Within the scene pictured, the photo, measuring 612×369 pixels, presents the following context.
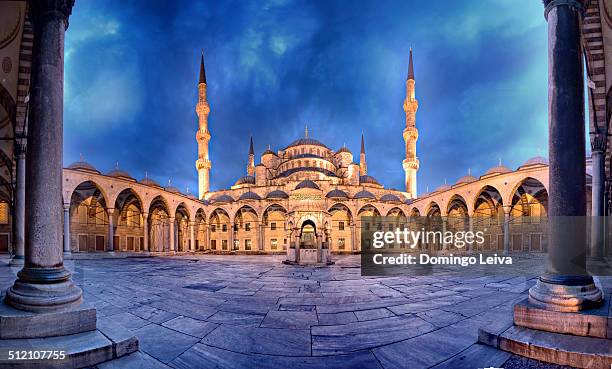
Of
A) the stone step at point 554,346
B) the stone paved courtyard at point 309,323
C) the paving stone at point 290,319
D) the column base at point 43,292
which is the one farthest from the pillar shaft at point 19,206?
the stone step at point 554,346

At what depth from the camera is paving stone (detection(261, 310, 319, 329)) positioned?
4.06 metres

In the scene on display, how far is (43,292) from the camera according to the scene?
331cm

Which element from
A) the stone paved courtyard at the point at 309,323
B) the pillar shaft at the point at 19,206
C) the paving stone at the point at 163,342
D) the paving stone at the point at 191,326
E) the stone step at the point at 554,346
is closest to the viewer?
the stone step at the point at 554,346

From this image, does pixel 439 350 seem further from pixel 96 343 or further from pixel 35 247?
pixel 35 247

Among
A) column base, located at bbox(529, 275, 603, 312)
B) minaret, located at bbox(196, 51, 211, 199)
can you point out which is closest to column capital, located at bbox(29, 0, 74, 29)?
column base, located at bbox(529, 275, 603, 312)

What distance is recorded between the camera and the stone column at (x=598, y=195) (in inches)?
373

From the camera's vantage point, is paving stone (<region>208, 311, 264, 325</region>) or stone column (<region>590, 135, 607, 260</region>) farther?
stone column (<region>590, 135, 607, 260</region>)

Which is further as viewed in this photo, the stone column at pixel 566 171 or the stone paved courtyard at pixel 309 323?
the stone column at pixel 566 171

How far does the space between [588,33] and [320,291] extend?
11111mm

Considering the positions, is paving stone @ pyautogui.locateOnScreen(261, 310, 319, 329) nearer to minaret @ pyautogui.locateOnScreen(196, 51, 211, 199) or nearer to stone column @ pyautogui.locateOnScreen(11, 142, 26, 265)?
stone column @ pyautogui.locateOnScreen(11, 142, 26, 265)

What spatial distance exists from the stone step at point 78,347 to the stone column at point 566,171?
15.5ft

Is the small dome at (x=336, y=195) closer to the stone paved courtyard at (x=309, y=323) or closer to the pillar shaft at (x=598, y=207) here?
the pillar shaft at (x=598, y=207)

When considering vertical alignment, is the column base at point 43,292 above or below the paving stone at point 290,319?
above

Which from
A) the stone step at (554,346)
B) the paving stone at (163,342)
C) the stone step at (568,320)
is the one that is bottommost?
the paving stone at (163,342)
